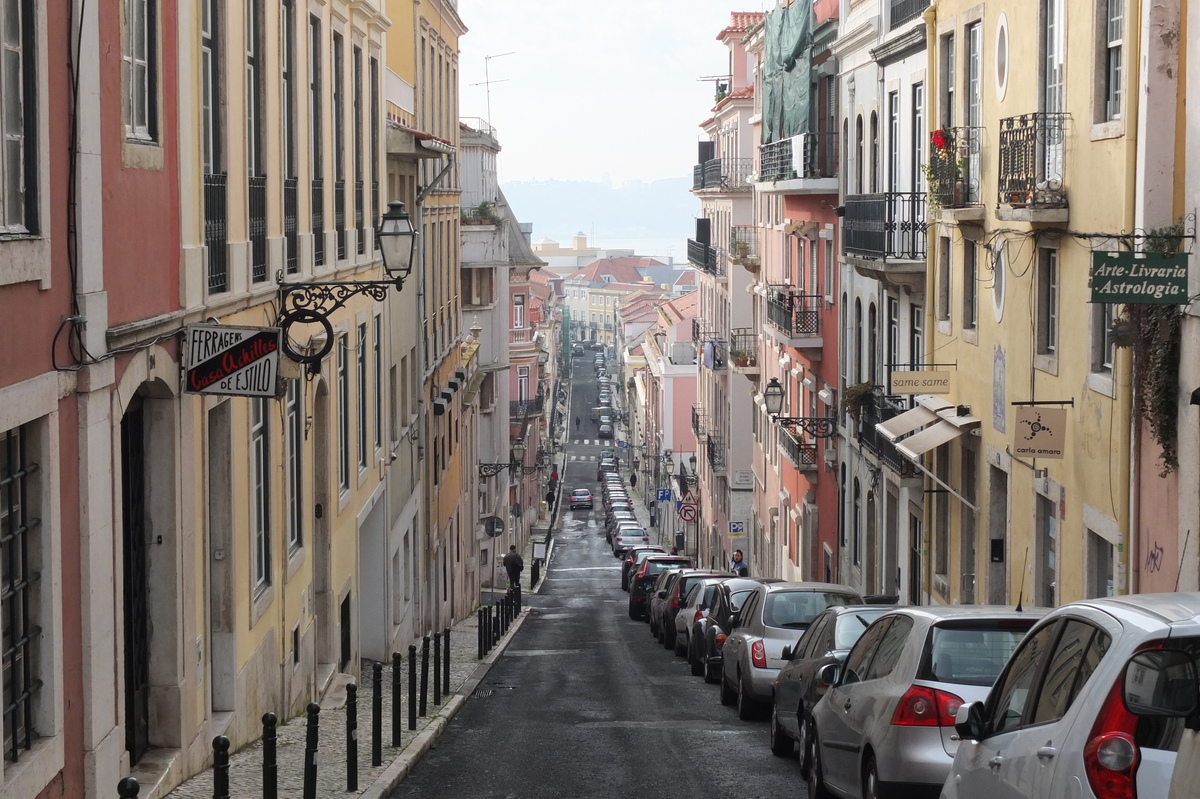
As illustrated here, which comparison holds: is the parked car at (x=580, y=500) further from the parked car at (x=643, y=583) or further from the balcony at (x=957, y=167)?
the balcony at (x=957, y=167)

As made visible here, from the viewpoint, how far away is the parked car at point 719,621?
67.9 feet

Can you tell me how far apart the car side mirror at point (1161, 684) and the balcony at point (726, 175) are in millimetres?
45506

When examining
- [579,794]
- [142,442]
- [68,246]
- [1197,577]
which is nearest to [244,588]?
[142,442]

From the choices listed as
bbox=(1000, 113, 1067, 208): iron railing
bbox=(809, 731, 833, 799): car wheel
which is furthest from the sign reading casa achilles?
bbox=(809, 731, 833, 799): car wheel

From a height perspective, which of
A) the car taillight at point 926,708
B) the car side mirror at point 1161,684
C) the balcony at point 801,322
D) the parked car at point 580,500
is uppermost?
the balcony at point 801,322

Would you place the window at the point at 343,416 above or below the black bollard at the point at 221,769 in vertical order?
above

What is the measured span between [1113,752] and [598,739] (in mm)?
9535

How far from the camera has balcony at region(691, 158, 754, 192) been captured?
2066 inches

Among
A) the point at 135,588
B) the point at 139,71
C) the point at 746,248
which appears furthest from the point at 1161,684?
the point at 746,248

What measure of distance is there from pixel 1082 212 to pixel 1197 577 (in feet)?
14.4

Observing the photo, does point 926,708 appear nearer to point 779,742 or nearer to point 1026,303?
point 779,742

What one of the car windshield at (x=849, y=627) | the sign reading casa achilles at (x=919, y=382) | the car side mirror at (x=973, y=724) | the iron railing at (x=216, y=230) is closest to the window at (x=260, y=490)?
the iron railing at (x=216, y=230)

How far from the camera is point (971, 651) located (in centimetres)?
895

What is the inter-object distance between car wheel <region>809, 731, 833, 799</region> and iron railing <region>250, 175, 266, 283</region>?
6.43 m
